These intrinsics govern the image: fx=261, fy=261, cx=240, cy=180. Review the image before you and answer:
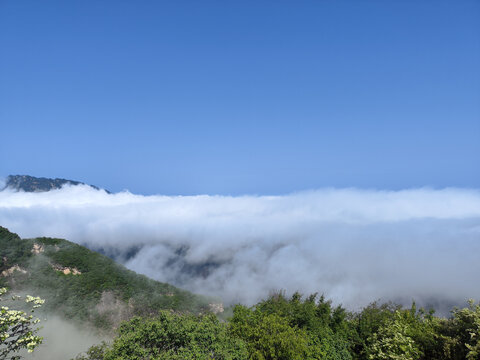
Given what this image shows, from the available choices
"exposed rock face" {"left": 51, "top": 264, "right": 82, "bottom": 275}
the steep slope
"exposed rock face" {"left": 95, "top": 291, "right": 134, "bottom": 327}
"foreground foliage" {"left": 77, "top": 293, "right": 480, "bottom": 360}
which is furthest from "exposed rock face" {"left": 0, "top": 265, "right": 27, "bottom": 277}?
"foreground foliage" {"left": 77, "top": 293, "right": 480, "bottom": 360}

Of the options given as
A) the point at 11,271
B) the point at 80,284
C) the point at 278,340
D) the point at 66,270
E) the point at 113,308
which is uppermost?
the point at 278,340

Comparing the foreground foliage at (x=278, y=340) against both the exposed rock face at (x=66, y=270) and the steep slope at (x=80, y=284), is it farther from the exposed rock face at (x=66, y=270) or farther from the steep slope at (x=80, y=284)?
the exposed rock face at (x=66, y=270)

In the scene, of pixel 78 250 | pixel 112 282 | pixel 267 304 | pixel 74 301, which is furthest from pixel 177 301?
pixel 267 304

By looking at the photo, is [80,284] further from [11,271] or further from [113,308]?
[11,271]

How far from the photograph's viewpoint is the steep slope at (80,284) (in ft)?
252

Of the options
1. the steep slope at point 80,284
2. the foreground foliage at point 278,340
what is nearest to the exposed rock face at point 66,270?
the steep slope at point 80,284

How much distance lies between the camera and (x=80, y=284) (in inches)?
3287

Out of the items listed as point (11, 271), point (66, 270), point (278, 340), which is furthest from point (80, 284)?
point (278, 340)

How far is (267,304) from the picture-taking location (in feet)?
187

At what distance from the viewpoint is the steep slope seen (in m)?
76.8

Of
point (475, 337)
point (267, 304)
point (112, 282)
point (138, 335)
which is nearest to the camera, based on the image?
point (475, 337)

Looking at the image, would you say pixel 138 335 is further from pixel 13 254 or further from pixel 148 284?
pixel 13 254

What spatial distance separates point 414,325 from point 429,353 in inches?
442

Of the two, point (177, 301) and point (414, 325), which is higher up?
point (414, 325)
